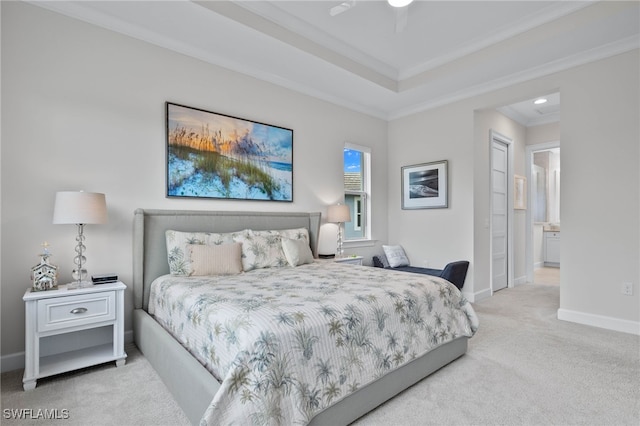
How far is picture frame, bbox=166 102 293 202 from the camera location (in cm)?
315

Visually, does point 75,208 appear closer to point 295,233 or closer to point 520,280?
point 295,233

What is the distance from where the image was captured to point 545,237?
7.45 m

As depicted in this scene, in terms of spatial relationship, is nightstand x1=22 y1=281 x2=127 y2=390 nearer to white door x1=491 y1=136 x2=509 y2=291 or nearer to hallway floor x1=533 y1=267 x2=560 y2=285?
white door x1=491 y1=136 x2=509 y2=291

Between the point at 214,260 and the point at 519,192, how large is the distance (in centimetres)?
518

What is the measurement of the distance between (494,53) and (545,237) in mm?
5676

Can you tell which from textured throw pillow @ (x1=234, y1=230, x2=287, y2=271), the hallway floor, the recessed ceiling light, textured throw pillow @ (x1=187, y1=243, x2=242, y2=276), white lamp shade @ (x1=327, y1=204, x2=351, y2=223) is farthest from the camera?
the hallway floor

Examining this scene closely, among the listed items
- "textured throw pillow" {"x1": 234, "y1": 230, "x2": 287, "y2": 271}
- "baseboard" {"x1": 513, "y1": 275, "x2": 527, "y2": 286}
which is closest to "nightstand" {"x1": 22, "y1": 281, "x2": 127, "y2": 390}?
"textured throw pillow" {"x1": 234, "y1": 230, "x2": 287, "y2": 271}

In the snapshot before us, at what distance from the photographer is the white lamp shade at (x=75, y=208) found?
7.57 ft

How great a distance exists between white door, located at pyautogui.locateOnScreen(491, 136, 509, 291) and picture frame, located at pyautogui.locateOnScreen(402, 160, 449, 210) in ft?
2.46

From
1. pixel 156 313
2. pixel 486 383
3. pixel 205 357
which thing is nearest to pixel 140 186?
pixel 156 313

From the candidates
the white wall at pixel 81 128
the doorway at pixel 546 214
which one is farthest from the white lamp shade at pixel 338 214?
the doorway at pixel 546 214

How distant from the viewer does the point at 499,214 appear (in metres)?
5.05

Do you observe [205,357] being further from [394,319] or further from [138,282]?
[138,282]

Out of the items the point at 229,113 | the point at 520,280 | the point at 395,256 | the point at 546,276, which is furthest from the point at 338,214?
the point at 546,276
